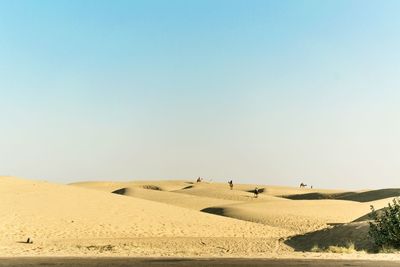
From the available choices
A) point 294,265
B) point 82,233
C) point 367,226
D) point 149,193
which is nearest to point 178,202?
point 149,193

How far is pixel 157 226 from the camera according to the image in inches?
1362

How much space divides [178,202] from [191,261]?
138 feet

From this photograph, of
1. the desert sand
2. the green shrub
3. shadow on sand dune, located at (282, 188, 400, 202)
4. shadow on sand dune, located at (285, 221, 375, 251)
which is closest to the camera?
the green shrub

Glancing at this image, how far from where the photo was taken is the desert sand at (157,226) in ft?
74.4

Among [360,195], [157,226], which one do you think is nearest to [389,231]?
[157,226]

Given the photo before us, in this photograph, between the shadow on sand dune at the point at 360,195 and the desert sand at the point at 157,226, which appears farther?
the shadow on sand dune at the point at 360,195

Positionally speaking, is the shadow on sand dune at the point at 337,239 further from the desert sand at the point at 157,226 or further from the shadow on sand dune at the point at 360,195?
the shadow on sand dune at the point at 360,195

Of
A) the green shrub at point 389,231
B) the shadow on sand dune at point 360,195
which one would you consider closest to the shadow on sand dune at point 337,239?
the green shrub at point 389,231

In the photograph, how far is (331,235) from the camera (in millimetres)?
28359

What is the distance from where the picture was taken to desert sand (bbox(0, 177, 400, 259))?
893 inches

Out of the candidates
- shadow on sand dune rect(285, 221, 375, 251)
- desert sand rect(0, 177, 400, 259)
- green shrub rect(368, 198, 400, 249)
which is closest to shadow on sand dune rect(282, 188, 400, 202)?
desert sand rect(0, 177, 400, 259)

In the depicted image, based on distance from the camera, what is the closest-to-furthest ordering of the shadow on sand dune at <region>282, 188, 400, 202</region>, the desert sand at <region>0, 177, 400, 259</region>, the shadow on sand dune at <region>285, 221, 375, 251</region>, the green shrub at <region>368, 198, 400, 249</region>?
the green shrub at <region>368, 198, 400, 249</region>
the desert sand at <region>0, 177, 400, 259</region>
the shadow on sand dune at <region>285, 221, 375, 251</region>
the shadow on sand dune at <region>282, 188, 400, 202</region>

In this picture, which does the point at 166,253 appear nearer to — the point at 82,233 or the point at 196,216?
the point at 82,233

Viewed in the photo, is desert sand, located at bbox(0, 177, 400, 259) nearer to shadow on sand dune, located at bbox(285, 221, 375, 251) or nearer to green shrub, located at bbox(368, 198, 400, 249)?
shadow on sand dune, located at bbox(285, 221, 375, 251)
